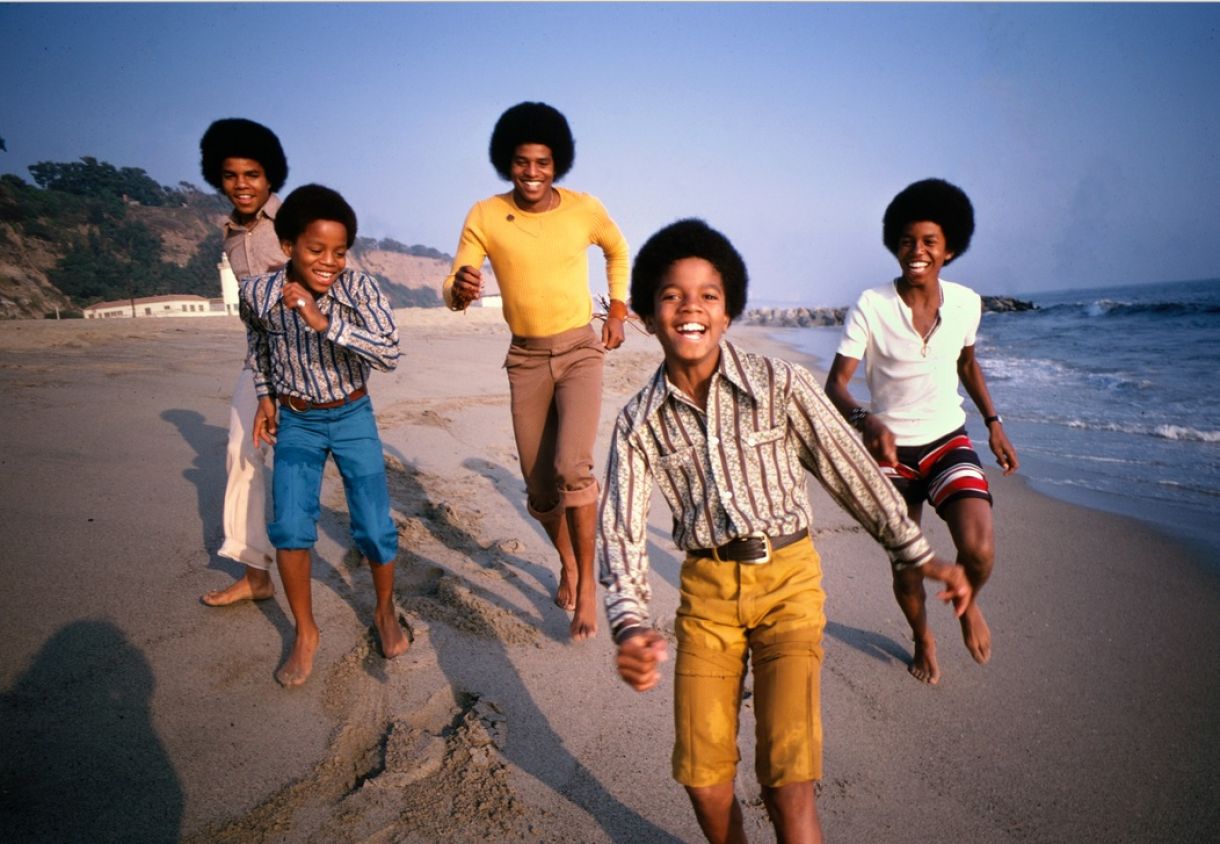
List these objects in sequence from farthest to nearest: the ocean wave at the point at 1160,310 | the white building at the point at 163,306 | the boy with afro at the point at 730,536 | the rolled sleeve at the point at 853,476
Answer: the white building at the point at 163,306, the ocean wave at the point at 1160,310, the rolled sleeve at the point at 853,476, the boy with afro at the point at 730,536

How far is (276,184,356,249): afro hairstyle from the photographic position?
2.79m

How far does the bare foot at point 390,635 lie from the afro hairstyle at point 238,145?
228 cm

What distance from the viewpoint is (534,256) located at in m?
3.41

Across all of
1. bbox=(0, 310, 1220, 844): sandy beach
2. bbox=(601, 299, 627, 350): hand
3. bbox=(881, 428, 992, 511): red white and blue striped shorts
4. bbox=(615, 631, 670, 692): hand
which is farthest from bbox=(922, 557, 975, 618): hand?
bbox=(601, 299, 627, 350): hand

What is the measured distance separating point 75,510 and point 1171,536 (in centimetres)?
675

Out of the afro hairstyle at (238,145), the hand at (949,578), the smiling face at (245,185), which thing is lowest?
the hand at (949,578)

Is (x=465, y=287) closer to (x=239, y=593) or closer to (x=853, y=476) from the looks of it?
(x=239, y=593)

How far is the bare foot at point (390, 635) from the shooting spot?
285 centimetres

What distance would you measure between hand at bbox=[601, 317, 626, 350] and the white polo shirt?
3.73ft

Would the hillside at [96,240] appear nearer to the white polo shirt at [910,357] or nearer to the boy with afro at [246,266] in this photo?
the boy with afro at [246,266]

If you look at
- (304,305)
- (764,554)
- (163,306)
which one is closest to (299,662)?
(304,305)

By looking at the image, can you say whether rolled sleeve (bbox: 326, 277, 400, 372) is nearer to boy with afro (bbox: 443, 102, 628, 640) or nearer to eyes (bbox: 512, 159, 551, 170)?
boy with afro (bbox: 443, 102, 628, 640)

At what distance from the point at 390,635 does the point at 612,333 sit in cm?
179

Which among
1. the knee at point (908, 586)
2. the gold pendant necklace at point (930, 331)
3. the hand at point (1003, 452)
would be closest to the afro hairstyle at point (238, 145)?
the gold pendant necklace at point (930, 331)
